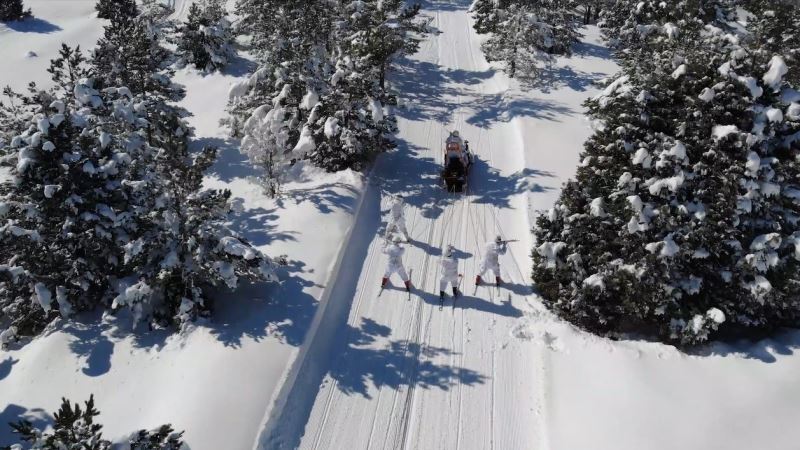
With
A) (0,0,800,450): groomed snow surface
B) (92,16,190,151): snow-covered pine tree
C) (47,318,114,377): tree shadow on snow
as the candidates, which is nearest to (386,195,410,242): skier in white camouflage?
(0,0,800,450): groomed snow surface

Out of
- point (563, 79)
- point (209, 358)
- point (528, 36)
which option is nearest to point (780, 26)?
point (563, 79)

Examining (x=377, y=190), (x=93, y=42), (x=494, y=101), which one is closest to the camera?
(x=377, y=190)

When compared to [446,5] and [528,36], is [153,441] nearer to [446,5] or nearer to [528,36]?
[528,36]

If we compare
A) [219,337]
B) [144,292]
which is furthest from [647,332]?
[144,292]

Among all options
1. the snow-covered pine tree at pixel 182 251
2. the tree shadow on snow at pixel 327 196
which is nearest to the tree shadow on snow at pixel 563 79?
the tree shadow on snow at pixel 327 196

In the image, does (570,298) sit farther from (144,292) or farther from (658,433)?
(144,292)

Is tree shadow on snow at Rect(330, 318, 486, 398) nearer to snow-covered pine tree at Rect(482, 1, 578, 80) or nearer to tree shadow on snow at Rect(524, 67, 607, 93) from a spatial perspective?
tree shadow on snow at Rect(524, 67, 607, 93)
